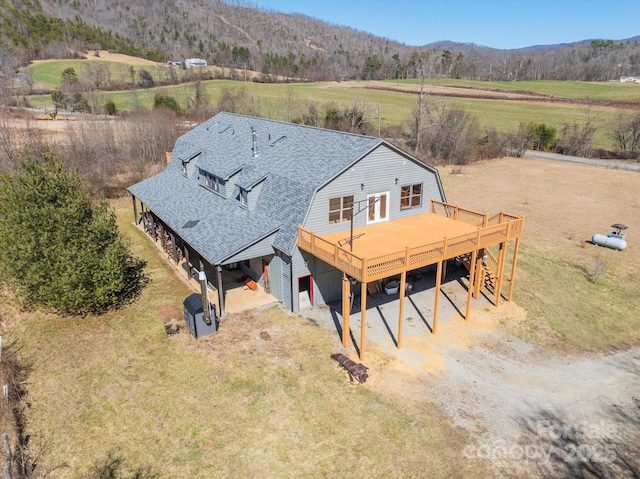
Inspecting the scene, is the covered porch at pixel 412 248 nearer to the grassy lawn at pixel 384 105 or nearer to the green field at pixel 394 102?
the green field at pixel 394 102

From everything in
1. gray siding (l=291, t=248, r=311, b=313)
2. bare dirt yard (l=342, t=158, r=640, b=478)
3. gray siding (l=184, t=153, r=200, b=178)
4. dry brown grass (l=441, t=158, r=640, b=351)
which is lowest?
bare dirt yard (l=342, t=158, r=640, b=478)

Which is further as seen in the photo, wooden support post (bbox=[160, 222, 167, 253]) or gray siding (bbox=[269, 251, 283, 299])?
wooden support post (bbox=[160, 222, 167, 253])

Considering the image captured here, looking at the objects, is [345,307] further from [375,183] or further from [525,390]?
[525,390]

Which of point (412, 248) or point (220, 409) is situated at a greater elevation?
point (412, 248)

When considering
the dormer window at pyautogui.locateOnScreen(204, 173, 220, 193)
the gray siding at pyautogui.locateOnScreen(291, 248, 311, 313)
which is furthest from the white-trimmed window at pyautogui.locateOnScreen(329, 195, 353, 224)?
the dormer window at pyautogui.locateOnScreen(204, 173, 220, 193)

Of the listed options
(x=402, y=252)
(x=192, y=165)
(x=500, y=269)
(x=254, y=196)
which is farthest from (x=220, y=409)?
(x=192, y=165)

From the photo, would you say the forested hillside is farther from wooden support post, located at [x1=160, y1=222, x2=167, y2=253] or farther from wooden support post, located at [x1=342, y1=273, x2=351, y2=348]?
wooden support post, located at [x1=342, y1=273, x2=351, y2=348]
